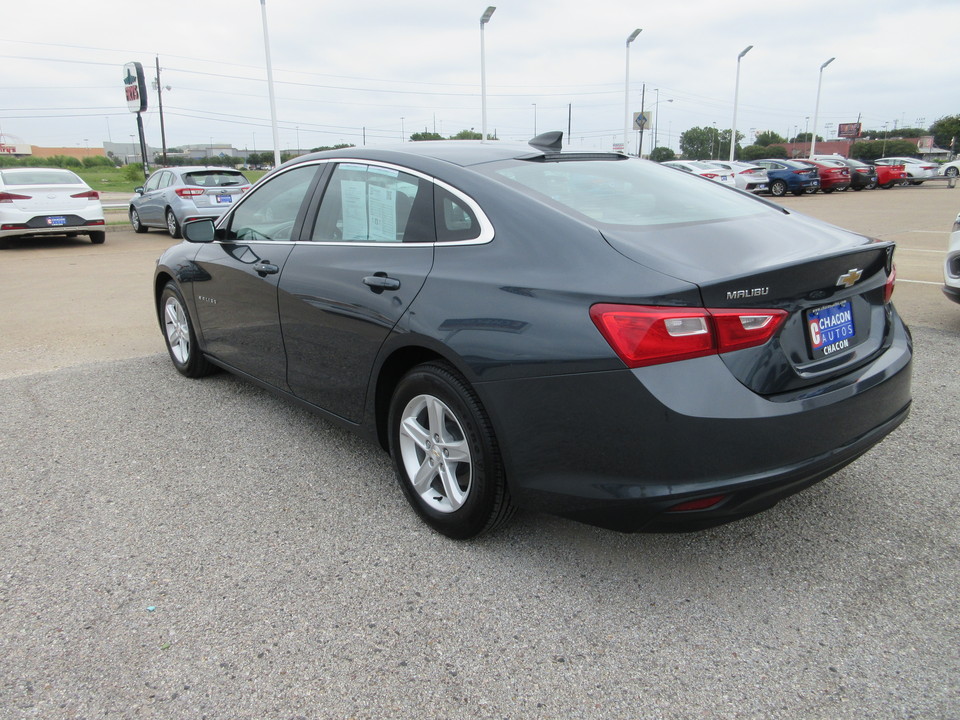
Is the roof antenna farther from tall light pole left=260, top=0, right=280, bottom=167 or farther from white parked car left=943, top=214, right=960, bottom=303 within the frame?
tall light pole left=260, top=0, right=280, bottom=167

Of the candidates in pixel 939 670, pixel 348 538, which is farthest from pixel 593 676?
pixel 348 538

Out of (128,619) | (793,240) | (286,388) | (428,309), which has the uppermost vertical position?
(793,240)

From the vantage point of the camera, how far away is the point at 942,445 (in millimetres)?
3725

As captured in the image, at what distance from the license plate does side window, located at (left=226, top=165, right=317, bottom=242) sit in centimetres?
250

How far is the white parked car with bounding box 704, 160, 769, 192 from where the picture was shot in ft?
92.8

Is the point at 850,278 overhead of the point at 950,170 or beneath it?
overhead

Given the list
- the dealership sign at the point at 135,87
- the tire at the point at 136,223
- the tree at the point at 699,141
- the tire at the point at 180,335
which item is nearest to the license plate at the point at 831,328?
the tire at the point at 180,335

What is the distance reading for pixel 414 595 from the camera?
8.61 feet

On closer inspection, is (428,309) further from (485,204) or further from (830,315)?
(830,315)

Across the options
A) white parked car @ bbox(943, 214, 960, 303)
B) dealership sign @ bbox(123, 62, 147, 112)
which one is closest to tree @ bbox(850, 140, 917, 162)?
dealership sign @ bbox(123, 62, 147, 112)

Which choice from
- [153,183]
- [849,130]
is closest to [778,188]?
[153,183]

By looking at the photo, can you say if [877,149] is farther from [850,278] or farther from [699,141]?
[850,278]

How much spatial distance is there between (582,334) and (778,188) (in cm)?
3021

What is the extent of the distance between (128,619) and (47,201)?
13051 millimetres
